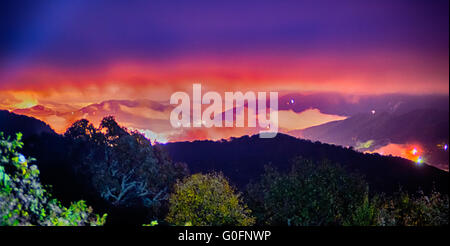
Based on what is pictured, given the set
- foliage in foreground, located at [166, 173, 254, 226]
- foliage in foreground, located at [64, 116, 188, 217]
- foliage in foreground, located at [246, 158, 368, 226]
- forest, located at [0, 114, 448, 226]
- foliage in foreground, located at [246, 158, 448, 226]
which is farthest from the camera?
foliage in foreground, located at [64, 116, 188, 217]

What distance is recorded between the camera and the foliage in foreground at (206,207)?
28688mm

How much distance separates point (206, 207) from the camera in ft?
97.1

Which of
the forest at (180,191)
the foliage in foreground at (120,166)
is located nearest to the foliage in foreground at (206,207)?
the forest at (180,191)

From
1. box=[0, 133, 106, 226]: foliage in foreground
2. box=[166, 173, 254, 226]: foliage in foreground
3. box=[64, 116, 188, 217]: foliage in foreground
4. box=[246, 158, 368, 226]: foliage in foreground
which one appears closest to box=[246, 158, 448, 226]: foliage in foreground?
box=[246, 158, 368, 226]: foliage in foreground

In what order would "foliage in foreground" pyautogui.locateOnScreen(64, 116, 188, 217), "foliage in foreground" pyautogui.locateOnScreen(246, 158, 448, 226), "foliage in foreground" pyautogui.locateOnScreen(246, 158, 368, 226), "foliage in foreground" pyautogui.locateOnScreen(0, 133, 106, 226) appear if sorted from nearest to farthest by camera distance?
"foliage in foreground" pyautogui.locateOnScreen(0, 133, 106, 226) < "foliage in foreground" pyautogui.locateOnScreen(246, 158, 448, 226) < "foliage in foreground" pyautogui.locateOnScreen(246, 158, 368, 226) < "foliage in foreground" pyautogui.locateOnScreen(64, 116, 188, 217)

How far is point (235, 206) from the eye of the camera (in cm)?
3116

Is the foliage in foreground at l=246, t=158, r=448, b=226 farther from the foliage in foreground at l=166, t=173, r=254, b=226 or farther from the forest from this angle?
the foliage in foreground at l=166, t=173, r=254, b=226

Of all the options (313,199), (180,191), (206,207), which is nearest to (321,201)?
(313,199)

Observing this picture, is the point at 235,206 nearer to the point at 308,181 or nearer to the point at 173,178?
the point at 308,181

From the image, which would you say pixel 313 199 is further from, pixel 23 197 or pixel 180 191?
pixel 23 197

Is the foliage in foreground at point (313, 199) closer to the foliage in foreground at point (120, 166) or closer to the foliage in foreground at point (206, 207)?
the foliage in foreground at point (206, 207)

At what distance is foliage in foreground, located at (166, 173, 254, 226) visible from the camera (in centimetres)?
2869
